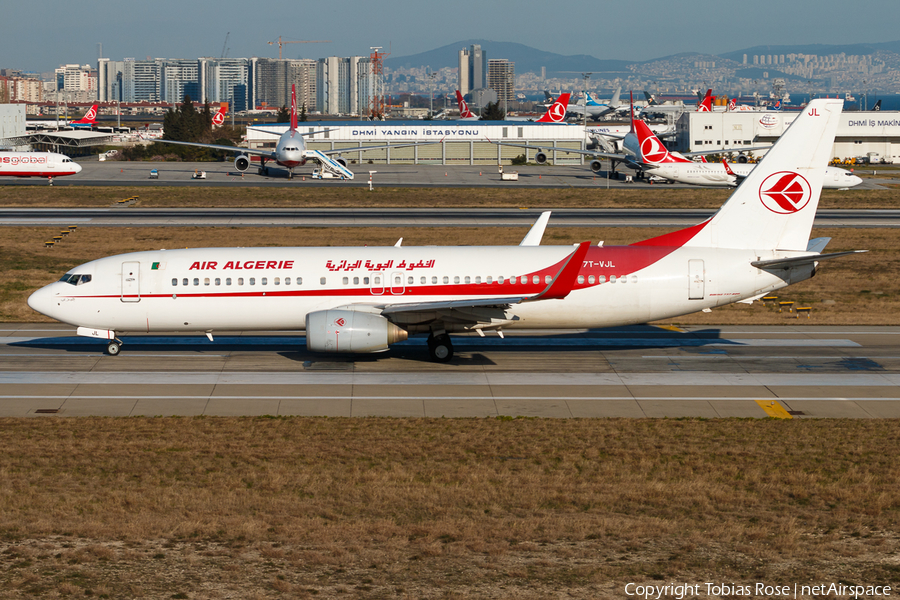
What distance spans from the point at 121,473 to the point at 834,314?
108 feet

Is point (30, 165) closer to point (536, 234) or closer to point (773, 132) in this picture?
point (536, 234)

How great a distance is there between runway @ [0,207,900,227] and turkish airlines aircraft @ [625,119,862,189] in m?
15.1

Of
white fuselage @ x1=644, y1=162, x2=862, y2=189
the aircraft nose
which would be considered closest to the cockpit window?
the aircraft nose

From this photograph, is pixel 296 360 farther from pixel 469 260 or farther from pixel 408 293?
pixel 469 260

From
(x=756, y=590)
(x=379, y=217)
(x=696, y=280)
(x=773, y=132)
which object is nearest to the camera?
(x=756, y=590)

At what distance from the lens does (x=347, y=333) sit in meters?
29.2

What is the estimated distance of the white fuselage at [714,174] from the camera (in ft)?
279

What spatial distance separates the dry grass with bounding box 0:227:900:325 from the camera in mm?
40281

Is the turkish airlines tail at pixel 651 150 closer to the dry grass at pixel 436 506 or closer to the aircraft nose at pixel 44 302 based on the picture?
the dry grass at pixel 436 506

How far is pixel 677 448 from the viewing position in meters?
21.8

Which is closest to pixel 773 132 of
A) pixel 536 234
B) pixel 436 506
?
pixel 536 234

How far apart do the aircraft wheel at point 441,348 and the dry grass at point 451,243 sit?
12.9m

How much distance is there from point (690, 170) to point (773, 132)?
51.1m

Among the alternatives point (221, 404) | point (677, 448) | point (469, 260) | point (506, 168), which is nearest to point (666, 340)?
point (469, 260)
